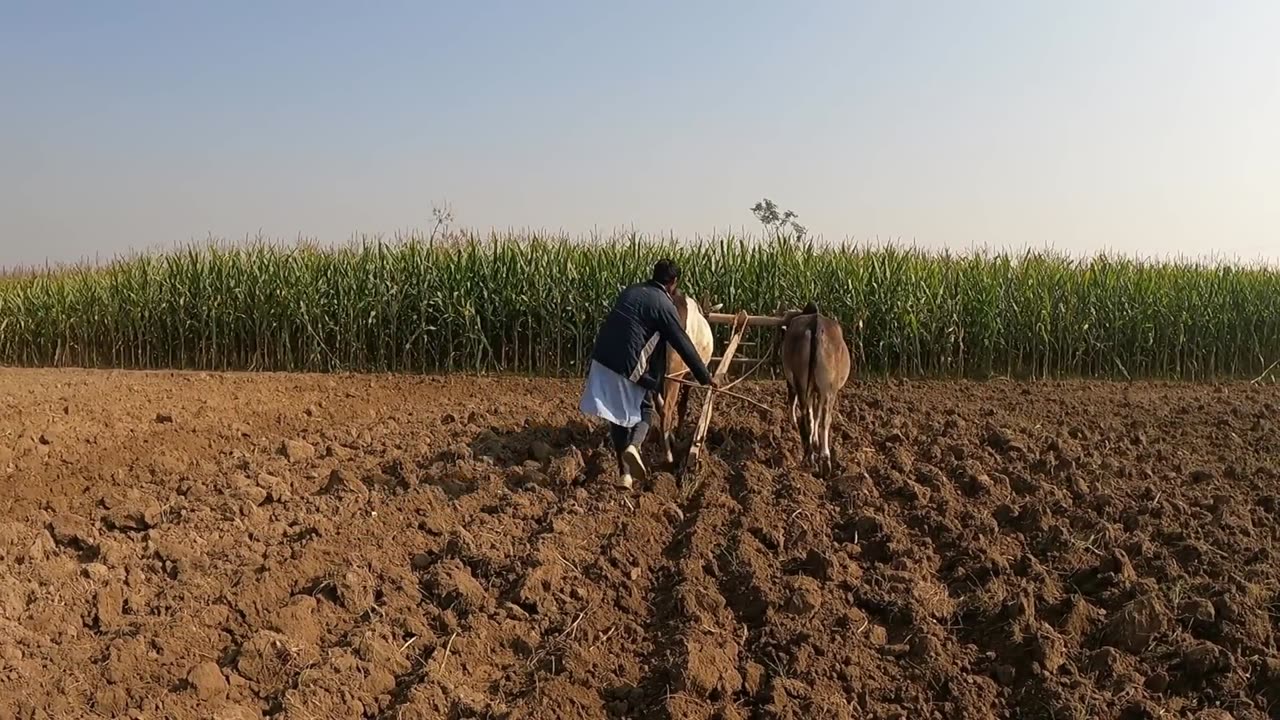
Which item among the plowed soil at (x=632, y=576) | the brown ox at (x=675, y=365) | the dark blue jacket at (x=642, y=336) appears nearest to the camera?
the plowed soil at (x=632, y=576)

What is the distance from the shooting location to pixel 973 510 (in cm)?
618

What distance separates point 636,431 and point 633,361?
0.52 metres

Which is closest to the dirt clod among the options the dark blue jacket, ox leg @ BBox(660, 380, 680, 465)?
the dark blue jacket

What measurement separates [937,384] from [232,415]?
28.5 ft

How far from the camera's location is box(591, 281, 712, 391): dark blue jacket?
6586 mm

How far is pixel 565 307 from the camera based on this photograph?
1264 cm

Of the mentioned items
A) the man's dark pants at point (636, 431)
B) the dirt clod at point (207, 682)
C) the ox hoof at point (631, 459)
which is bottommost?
the dirt clod at point (207, 682)

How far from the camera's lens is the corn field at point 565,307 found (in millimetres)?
12758

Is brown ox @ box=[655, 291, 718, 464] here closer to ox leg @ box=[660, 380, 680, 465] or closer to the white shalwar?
ox leg @ box=[660, 380, 680, 465]

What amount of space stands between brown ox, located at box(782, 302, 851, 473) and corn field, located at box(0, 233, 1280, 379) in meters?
4.94

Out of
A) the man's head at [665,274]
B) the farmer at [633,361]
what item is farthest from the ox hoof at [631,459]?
the man's head at [665,274]

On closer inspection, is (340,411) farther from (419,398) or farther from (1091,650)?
(1091,650)

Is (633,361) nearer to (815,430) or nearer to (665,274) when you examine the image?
(665,274)

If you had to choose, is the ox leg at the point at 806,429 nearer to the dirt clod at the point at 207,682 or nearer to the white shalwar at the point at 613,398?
the white shalwar at the point at 613,398
